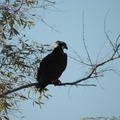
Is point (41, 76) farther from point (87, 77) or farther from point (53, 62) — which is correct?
point (87, 77)

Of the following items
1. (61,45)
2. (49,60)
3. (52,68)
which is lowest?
(52,68)

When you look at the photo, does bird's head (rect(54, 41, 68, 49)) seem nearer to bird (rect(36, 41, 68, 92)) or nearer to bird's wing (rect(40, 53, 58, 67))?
bird (rect(36, 41, 68, 92))

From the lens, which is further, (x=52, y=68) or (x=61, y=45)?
Answer: (x=61, y=45)

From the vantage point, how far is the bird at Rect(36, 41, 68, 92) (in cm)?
407

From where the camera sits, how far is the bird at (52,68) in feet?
13.4

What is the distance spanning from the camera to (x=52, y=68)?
4.14 metres

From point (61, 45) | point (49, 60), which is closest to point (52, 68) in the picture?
point (49, 60)

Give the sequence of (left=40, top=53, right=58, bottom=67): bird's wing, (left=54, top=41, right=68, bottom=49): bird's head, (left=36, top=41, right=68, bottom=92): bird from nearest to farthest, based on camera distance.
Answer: (left=36, top=41, right=68, bottom=92): bird, (left=40, top=53, right=58, bottom=67): bird's wing, (left=54, top=41, right=68, bottom=49): bird's head

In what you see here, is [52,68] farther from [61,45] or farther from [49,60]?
[61,45]

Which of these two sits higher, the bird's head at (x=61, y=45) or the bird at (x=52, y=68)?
the bird's head at (x=61, y=45)

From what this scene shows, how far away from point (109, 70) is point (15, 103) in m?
2.28

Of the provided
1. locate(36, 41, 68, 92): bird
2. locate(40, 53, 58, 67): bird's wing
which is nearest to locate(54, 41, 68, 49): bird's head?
locate(36, 41, 68, 92): bird

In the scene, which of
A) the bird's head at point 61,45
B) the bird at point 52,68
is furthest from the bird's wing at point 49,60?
the bird's head at point 61,45

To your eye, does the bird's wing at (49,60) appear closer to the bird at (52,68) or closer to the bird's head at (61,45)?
the bird at (52,68)
